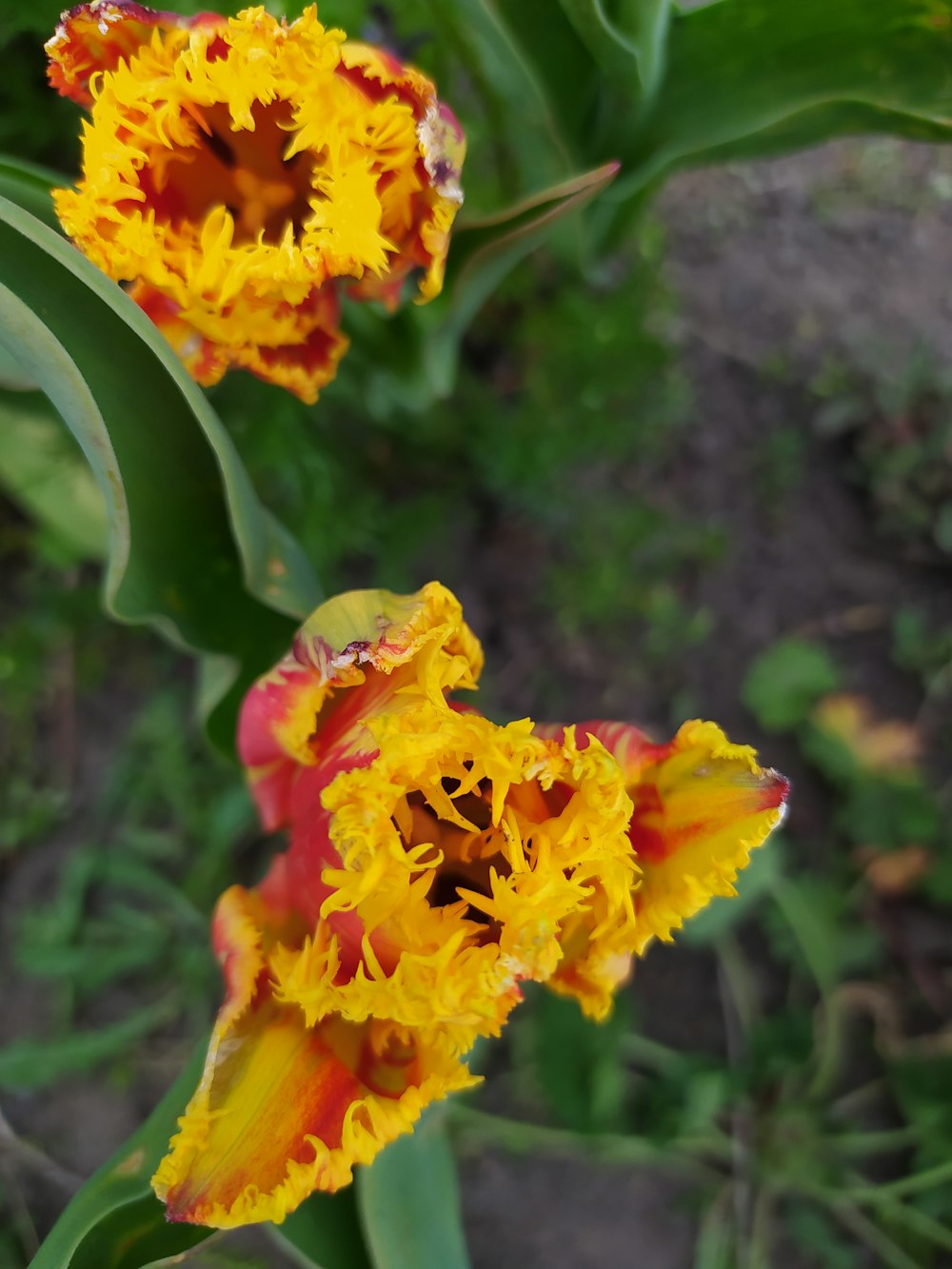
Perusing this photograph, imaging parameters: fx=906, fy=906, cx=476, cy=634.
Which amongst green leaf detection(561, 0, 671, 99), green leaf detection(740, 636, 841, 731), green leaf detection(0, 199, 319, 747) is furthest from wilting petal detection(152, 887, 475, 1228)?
green leaf detection(740, 636, 841, 731)

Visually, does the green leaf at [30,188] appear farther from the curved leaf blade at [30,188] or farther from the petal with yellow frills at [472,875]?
the petal with yellow frills at [472,875]

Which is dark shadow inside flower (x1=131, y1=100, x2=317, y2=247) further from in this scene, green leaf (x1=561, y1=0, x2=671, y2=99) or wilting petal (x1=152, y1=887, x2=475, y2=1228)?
wilting petal (x1=152, y1=887, x2=475, y2=1228)

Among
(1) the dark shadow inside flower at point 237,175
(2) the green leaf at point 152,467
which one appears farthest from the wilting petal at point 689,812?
(1) the dark shadow inside flower at point 237,175

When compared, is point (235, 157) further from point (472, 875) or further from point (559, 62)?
point (472, 875)

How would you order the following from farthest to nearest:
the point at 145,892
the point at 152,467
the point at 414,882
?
1. the point at 145,892
2. the point at 152,467
3. the point at 414,882

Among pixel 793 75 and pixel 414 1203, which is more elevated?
A: pixel 793 75

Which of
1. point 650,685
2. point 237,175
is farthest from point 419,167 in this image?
point 650,685
